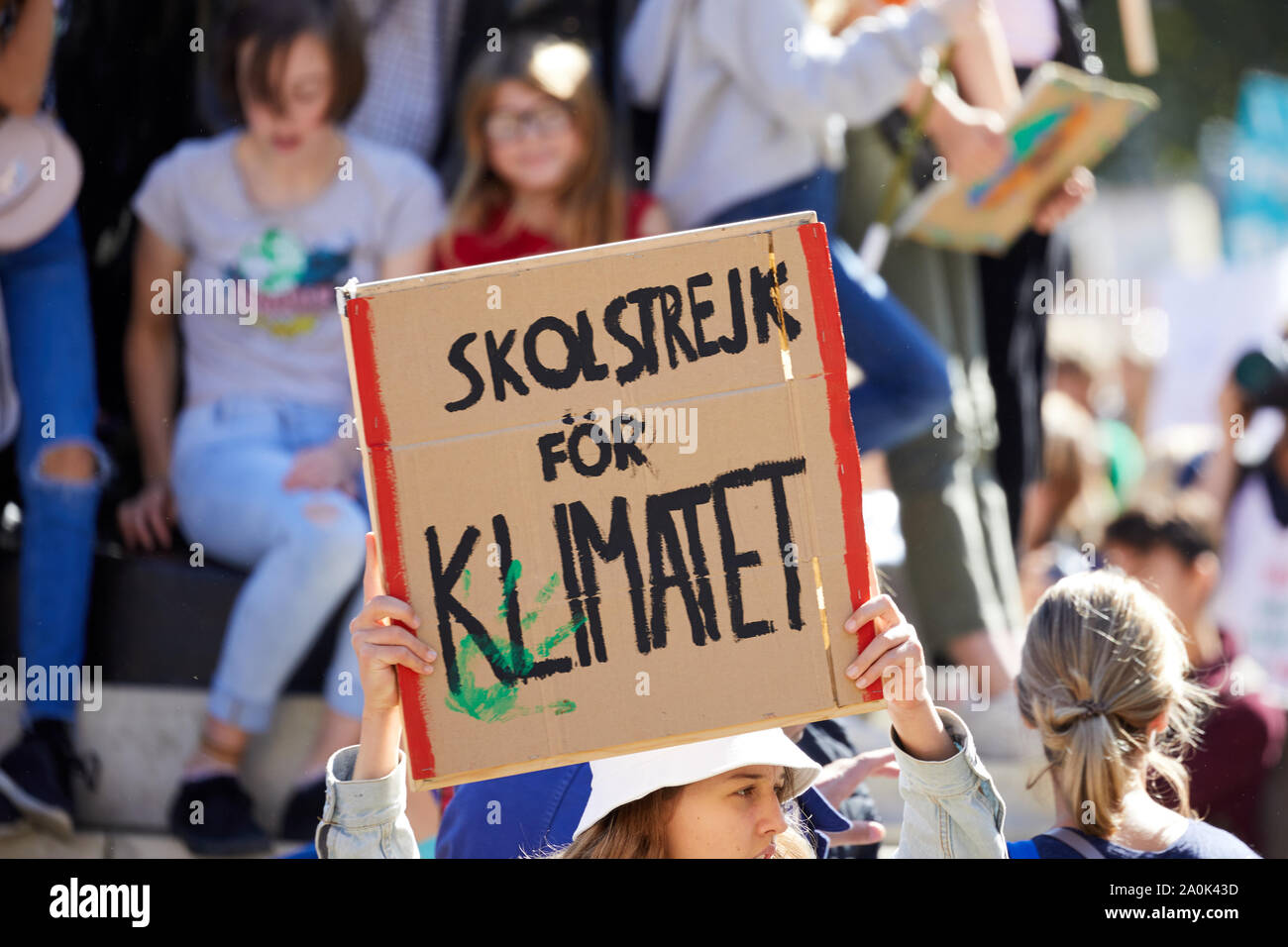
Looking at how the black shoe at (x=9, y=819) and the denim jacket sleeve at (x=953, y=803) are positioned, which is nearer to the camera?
the denim jacket sleeve at (x=953, y=803)

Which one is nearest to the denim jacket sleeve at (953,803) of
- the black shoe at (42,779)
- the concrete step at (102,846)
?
the concrete step at (102,846)

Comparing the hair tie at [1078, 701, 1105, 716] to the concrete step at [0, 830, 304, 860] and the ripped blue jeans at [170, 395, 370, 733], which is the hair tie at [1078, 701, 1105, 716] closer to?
the ripped blue jeans at [170, 395, 370, 733]

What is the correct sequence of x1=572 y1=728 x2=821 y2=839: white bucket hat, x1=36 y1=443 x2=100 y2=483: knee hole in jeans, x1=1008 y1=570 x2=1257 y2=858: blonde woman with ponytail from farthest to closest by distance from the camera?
x1=36 y1=443 x2=100 y2=483: knee hole in jeans
x1=1008 y1=570 x2=1257 y2=858: blonde woman with ponytail
x1=572 y1=728 x2=821 y2=839: white bucket hat

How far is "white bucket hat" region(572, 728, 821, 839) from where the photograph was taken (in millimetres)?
2066

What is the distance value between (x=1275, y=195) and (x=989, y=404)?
2.54 meters

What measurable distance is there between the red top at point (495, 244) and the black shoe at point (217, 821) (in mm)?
1421

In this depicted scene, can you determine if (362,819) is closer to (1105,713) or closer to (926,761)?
(926,761)

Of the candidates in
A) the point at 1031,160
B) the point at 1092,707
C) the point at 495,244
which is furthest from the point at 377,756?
the point at 1031,160

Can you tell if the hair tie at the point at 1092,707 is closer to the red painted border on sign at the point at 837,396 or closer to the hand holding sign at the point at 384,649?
the red painted border on sign at the point at 837,396

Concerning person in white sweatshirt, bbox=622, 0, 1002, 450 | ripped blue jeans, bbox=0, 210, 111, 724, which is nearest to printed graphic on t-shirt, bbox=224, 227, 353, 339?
Answer: ripped blue jeans, bbox=0, 210, 111, 724

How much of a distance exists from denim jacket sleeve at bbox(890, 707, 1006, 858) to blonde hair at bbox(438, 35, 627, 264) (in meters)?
2.11

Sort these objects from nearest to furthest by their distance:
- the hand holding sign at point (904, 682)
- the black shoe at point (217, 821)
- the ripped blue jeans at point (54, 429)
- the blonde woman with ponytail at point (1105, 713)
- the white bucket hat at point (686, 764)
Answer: the hand holding sign at point (904, 682), the white bucket hat at point (686, 764), the blonde woman with ponytail at point (1105, 713), the black shoe at point (217, 821), the ripped blue jeans at point (54, 429)

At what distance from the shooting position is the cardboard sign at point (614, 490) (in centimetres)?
198
